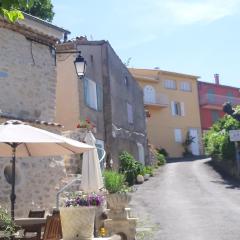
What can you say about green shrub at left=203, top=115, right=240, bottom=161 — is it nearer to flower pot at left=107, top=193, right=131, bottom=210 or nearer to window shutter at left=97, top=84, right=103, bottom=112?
window shutter at left=97, top=84, right=103, bottom=112

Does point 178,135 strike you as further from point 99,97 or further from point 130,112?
point 99,97

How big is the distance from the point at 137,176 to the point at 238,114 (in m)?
6.91

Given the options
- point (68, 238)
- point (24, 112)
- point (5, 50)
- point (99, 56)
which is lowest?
point (68, 238)

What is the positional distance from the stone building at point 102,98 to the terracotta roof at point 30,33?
1.22m

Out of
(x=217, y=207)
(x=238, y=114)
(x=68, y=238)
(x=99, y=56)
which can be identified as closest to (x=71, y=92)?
(x=99, y=56)

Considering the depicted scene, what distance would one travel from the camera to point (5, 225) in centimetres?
629

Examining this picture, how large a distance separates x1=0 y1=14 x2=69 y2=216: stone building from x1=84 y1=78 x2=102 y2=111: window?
5804mm

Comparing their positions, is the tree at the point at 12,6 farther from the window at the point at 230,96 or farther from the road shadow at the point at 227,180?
the window at the point at 230,96

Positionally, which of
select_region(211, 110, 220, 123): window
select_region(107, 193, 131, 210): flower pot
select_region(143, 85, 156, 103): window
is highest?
select_region(143, 85, 156, 103): window

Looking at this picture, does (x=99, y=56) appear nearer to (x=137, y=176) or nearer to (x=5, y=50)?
(x=137, y=176)

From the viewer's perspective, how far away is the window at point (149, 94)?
135 feet

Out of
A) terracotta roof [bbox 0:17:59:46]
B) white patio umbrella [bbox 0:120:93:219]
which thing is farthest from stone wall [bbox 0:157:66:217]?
terracotta roof [bbox 0:17:59:46]

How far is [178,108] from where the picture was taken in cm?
4369

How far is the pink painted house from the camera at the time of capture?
151 feet
